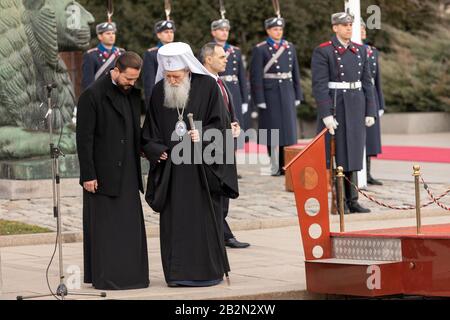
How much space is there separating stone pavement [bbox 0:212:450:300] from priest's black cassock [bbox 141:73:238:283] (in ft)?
0.66

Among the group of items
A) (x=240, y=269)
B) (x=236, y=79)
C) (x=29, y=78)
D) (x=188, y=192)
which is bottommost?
(x=240, y=269)

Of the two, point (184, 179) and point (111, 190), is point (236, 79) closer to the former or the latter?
point (184, 179)

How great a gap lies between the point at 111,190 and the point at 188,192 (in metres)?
0.57

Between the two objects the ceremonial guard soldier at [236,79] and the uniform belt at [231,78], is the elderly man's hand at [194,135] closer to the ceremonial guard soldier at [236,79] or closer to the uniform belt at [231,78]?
the ceremonial guard soldier at [236,79]

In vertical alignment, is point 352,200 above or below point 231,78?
below

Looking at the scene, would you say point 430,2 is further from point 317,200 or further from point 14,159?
point 317,200

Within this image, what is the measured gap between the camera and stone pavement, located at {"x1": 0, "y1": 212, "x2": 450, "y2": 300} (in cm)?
1039

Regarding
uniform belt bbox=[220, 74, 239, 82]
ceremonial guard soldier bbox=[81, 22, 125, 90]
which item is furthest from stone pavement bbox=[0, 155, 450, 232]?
ceremonial guard soldier bbox=[81, 22, 125, 90]

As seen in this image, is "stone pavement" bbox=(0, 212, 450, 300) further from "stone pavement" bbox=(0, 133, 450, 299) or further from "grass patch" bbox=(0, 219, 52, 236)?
"grass patch" bbox=(0, 219, 52, 236)

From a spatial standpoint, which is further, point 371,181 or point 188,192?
point 371,181

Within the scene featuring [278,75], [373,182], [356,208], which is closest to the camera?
[356,208]

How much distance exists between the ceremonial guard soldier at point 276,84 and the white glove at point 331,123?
13.6 ft

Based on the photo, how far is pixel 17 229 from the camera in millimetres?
13789

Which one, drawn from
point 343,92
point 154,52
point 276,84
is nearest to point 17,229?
point 343,92
